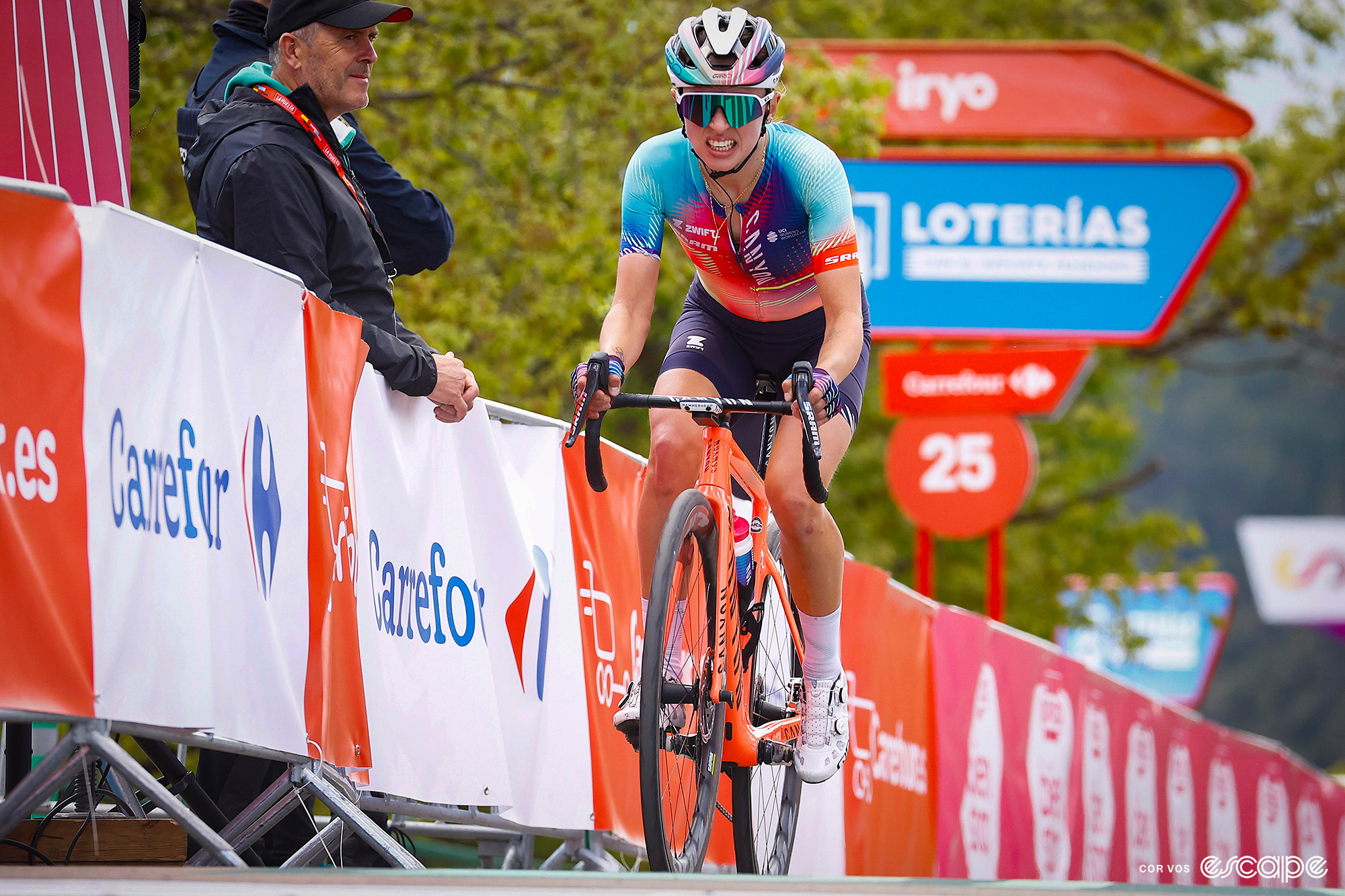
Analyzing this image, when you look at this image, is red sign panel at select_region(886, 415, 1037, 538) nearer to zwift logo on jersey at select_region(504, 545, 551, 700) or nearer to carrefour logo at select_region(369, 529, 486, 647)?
zwift logo on jersey at select_region(504, 545, 551, 700)

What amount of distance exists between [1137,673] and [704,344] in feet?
125

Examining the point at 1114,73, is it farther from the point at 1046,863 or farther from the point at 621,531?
the point at 621,531

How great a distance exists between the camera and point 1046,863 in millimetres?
11711

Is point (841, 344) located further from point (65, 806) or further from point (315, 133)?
point (65, 806)

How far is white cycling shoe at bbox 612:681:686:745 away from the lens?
4684mm

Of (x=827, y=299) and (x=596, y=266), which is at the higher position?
(x=596, y=266)

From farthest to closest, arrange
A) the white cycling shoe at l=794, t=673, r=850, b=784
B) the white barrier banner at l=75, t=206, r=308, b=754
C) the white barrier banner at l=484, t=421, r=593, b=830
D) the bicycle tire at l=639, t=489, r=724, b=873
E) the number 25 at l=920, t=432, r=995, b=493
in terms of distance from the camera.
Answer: the number 25 at l=920, t=432, r=995, b=493 < the white barrier banner at l=484, t=421, r=593, b=830 < the white cycling shoe at l=794, t=673, r=850, b=784 < the bicycle tire at l=639, t=489, r=724, b=873 < the white barrier banner at l=75, t=206, r=308, b=754

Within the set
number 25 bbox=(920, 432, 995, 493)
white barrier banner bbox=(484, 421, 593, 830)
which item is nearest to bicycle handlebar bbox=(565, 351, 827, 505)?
white barrier banner bbox=(484, 421, 593, 830)

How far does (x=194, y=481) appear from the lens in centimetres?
405

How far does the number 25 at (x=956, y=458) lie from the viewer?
627 inches

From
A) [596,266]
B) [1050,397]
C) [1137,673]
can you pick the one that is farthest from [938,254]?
[1137,673]

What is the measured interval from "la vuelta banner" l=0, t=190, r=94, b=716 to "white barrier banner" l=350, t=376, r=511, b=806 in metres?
1.28

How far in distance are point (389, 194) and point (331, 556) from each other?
1.82m

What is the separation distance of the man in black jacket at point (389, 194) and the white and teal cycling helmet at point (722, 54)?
1382mm
